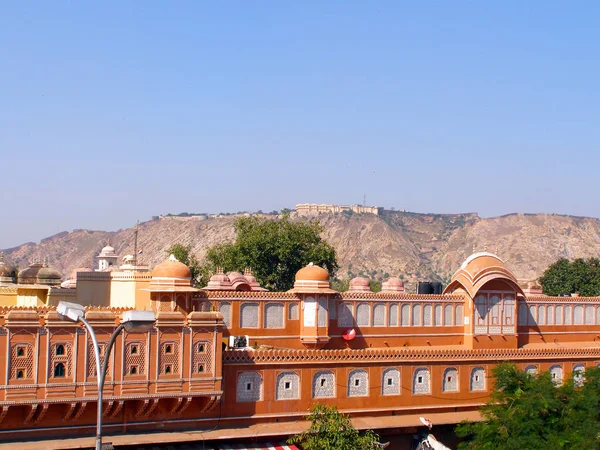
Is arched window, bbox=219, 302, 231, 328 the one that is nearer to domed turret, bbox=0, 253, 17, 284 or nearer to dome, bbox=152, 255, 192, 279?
dome, bbox=152, 255, 192, 279

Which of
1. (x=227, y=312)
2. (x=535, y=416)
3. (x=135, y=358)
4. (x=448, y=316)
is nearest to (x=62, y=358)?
(x=135, y=358)

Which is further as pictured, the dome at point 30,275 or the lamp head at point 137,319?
the dome at point 30,275

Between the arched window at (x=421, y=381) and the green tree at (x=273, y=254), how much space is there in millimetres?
27462

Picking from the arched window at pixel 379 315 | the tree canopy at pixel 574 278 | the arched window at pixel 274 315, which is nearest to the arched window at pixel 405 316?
the arched window at pixel 379 315

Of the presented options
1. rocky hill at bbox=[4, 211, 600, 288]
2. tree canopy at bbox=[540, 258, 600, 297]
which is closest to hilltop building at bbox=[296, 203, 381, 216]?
rocky hill at bbox=[4, 211, 600, 288]

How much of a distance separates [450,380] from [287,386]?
7049 millimetres

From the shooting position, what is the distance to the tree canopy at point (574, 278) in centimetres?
7075

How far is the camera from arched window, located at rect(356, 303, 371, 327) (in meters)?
35.6

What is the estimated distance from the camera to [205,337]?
88.4 feet

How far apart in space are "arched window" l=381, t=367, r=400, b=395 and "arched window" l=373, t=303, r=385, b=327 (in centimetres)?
502

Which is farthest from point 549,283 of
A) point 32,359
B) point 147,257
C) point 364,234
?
point 147,257

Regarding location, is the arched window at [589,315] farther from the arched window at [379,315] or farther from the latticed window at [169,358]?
the latticed window at [169,358]

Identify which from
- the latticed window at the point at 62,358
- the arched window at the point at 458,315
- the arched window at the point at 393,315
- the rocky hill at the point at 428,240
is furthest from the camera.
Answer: the rocky hill at the point at 428,240

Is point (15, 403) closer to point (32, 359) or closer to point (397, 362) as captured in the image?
point (32, 359)
